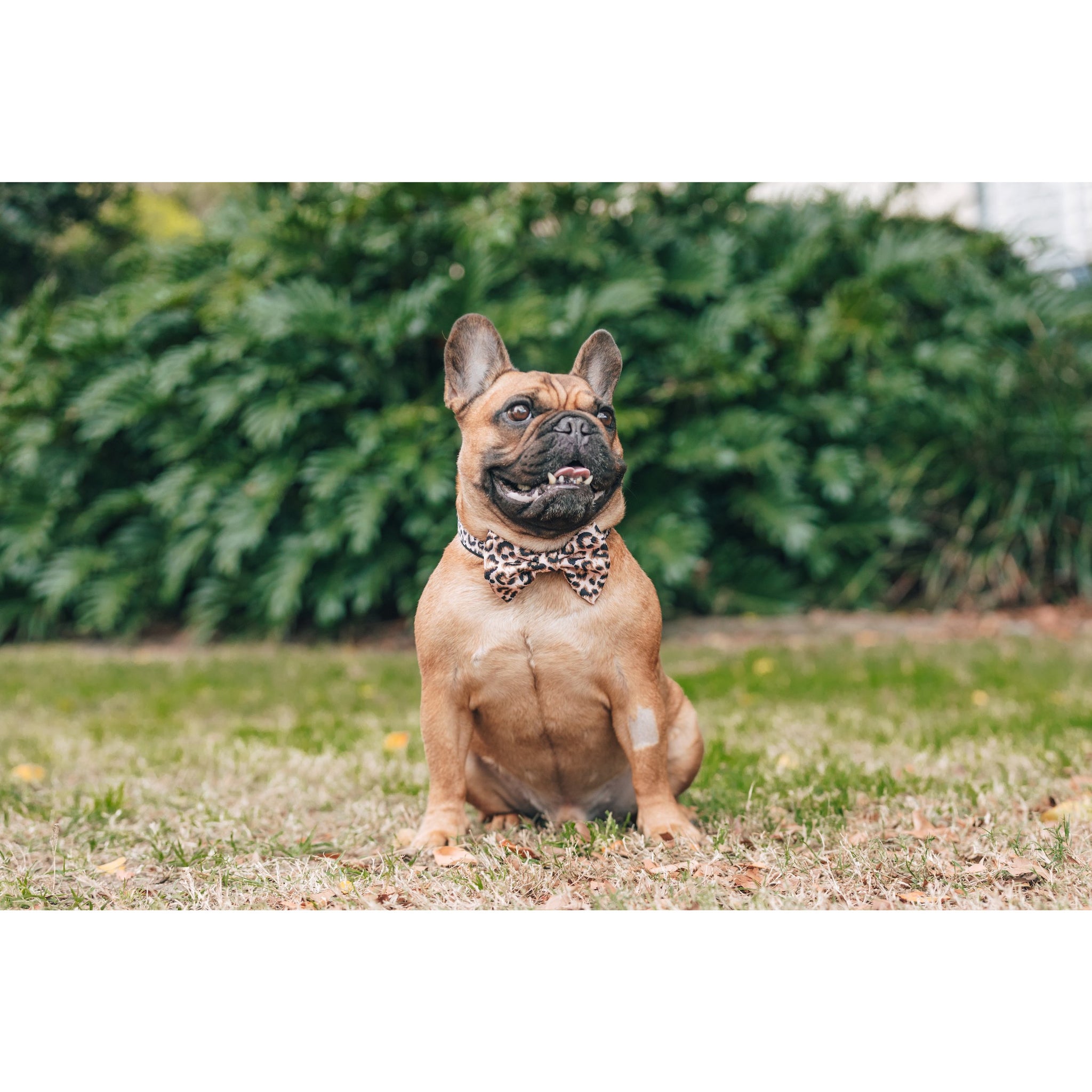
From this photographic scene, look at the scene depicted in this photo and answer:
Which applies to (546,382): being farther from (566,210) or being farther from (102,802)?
(566,210)

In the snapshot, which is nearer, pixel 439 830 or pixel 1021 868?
pixel 1021 868

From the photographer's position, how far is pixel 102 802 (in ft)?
12.3

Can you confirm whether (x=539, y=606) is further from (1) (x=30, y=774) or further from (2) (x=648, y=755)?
(1) (x=30, y=774)

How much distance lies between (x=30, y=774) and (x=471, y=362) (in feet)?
8.30

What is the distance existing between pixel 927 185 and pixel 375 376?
17.6 ft

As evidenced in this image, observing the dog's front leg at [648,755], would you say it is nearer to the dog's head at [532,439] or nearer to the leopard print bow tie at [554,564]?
the leopard print bow tie at [554,564]

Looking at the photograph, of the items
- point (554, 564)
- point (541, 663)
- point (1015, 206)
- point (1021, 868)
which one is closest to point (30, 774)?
point (541, 663)

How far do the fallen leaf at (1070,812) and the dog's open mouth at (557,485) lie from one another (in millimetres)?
1822

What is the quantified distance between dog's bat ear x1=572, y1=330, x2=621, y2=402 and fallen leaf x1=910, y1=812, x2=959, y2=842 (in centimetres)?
A: 159

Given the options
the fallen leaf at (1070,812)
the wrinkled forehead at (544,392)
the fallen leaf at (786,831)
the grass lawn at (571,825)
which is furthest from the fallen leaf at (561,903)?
the fallen leaf at (1070,812)

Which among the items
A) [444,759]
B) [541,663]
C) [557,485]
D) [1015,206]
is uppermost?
[1015,206]

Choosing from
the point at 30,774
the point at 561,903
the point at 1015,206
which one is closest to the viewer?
the point at 561,903

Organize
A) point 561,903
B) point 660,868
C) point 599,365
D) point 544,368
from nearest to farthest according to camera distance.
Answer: point 561,903, point 660,868, point 599,365, point 544,368

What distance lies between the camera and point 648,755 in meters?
3.08
